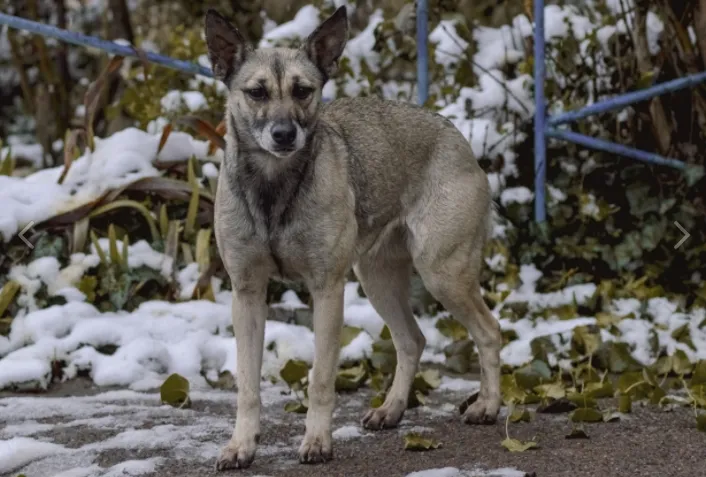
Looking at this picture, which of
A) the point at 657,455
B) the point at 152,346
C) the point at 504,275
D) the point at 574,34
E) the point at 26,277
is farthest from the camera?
the point at 574,34

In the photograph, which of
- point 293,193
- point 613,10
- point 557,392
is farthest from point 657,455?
point 613,10

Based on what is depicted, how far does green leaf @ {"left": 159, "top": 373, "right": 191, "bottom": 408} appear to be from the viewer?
16.5 feet

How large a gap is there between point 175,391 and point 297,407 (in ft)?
1.84

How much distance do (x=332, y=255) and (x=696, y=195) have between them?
3.40 m

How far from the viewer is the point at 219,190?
4398mm

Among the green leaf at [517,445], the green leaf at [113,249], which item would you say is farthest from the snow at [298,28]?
the green leaf at [517,445]

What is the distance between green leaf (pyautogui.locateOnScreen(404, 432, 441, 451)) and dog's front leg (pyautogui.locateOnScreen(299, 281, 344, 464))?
308 mm

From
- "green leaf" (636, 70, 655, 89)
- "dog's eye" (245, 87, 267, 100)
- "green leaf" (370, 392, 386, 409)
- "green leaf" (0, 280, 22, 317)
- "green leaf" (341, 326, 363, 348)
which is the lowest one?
Result: "green leaf" (370, 392, 386, 409)

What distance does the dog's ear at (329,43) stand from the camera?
4.45 m

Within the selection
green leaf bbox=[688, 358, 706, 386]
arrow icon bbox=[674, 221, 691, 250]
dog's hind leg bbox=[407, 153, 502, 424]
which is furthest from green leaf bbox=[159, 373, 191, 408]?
arrow icon bbox=[674, 221, 691, 250]

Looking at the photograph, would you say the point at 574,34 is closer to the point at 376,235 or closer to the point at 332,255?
the point at 376,235

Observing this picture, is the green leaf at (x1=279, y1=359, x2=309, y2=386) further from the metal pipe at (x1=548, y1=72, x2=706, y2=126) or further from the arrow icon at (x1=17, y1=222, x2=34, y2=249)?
the metal pipe at (x1=548, y1=72, x2=706, y2=126)

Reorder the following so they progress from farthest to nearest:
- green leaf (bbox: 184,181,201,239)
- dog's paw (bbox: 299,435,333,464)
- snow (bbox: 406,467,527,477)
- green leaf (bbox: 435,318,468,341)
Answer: green leaf (bbox: 184,181,201,239) < green leaf (bbox: 435,318,468,341) < dog's paw (bbox: 299,435,333,464) < snow (bbox: 406,467,527,477)

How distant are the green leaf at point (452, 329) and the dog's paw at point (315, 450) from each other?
6.71ft
